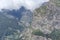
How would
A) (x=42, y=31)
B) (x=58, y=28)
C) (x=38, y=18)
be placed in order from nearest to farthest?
(x=58, y=28), (x=42, y=31), (x=38, y=18)

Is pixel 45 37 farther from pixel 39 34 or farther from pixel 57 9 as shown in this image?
pixel 57 9

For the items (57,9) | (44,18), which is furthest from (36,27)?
(57,9)

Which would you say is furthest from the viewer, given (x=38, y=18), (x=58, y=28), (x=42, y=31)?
(x=38, y=18)

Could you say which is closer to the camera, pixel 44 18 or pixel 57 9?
pixel 57 9

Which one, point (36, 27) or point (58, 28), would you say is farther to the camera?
point (36, 27)

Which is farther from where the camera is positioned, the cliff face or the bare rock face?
the bare rock face

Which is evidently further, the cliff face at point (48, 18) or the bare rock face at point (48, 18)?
the bare rock face at point (48, 18)

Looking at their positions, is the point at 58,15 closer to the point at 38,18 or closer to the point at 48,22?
the point at 48,22

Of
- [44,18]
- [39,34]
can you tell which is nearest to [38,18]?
[44,18]

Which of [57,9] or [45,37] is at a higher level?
[57,9]
